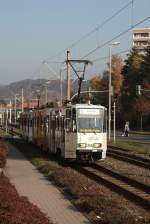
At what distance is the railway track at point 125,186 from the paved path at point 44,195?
75.1 inches

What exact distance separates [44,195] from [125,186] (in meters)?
4.68

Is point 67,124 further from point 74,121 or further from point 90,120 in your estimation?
point 90,120

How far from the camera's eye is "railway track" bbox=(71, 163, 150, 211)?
16430 millimetres

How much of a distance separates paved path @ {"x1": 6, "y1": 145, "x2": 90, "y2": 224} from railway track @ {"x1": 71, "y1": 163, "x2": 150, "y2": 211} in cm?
191

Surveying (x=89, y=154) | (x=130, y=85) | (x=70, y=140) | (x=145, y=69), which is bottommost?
(x=89, y=154)

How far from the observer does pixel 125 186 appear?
795 inches

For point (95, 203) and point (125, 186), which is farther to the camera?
point (125, 186)

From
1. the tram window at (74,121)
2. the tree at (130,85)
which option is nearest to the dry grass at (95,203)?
the tram window at (74,121)

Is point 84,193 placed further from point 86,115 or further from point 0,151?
point 86,115

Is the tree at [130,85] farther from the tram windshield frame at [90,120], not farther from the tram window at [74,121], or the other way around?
the tram window at [74,121]

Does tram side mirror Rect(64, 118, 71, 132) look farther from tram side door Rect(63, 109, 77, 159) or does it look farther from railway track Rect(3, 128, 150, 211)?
railway track Rect(3, 128, 150, 211)

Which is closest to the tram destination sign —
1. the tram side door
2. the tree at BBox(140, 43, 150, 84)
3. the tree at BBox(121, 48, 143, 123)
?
the tram side door

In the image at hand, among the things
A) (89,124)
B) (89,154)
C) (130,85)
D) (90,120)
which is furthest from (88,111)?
(130,85)

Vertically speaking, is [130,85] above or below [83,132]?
above
